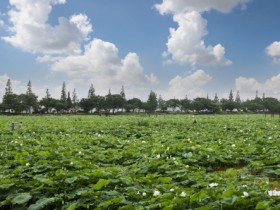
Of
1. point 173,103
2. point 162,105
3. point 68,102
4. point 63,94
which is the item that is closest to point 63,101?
point 68,102

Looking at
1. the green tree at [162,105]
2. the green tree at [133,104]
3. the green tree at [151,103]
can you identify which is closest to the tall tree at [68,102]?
the green tree at [133,104]

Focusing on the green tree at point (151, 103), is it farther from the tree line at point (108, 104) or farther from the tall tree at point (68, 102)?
the tall tree at point (68, 102)

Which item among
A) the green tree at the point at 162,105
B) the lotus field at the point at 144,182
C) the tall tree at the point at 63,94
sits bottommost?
the lotus field at the point at 144,182

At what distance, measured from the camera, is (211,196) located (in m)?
5.42

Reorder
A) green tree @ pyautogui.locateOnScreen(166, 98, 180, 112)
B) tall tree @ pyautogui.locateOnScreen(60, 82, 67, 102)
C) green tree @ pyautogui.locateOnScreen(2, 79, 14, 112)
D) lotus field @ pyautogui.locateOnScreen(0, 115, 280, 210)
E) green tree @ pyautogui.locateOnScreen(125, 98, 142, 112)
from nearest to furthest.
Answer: lotus field @ pyautogui.locateOnScreen(0, 115, 280, 210), green tree @ pyautogui.locateOnScreen(2, 79, 14, 112), tall tree @ pyautogui.locateOnScreen(60, 82, 67, 102), green tree @ pyautogui.locateOnScreen(125, 98, 142, 112), green tree @ pyautogui.locateOnScreen(166, 98, 180, 112)

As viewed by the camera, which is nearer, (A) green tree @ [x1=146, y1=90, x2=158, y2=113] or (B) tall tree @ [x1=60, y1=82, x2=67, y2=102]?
(B) tall tree @ [x1=60, y1=82, x2=67, y2=102]

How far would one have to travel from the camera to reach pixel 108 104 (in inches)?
4382

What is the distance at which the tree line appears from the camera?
321 ft

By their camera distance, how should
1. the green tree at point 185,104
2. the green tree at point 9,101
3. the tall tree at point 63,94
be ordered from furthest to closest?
1. the green tree at point 185,104
2. the tall tree at point 63,94
3. the green tree at point 9,101

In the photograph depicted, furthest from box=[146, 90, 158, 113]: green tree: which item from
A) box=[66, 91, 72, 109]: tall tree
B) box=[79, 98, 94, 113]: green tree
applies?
box=[66, 91, 72, 109]: tall tree

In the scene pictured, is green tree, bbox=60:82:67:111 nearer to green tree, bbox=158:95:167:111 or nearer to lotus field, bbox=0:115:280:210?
green tree, bbox=158:95:167:111

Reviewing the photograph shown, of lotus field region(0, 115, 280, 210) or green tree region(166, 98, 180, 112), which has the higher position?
green tree region(166, 98, 180, 112)

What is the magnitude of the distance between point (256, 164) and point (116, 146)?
21.6ft

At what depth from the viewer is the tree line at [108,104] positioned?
97838mm
